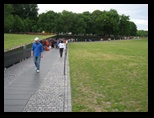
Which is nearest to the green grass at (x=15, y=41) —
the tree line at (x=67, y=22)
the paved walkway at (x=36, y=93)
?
the paved walkway at (x=36, y=93)

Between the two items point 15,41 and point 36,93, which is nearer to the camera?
point 36,93

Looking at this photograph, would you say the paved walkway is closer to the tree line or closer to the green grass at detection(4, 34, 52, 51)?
the green grass at detection(4, 34, 52, 51)

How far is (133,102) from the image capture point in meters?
8.27

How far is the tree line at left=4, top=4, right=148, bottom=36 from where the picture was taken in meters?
88.6

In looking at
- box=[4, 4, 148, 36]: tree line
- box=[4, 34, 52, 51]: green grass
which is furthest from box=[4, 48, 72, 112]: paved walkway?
box=[4, 4, 148, 36]: tree line

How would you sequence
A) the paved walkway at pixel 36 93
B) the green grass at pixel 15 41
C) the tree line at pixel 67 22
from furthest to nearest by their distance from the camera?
the tree line at pixel 67 22
the green grass at pixel 15 41
the paved walkway at pixel 36 93

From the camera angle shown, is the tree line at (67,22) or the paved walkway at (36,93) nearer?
the paved walkway at (36,93)

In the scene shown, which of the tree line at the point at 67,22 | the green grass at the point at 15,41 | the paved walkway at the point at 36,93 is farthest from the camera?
the tree line at the point at 67,22

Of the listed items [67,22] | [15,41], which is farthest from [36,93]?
[67,22]

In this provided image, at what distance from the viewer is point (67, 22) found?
292 feet

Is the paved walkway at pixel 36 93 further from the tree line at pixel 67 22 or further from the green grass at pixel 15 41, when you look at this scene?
the tree line at pixel 67 22

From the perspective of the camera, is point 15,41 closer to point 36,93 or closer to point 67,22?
point 36,93

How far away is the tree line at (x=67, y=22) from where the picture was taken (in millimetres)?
88625
